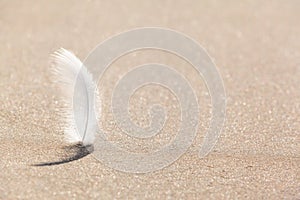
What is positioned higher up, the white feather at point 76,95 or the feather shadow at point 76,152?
the white feather at point 76,95

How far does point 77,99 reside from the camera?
1.63 meters

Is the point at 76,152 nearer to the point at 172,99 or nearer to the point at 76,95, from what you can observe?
the point at 76,95

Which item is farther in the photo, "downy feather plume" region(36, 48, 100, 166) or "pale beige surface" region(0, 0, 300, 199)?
"downy feather plume" region(36, 48, 100, 166)

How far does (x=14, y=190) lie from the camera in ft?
4.62

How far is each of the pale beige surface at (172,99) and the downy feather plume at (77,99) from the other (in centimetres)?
6

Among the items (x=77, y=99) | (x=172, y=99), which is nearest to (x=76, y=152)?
(x=77, y=99)

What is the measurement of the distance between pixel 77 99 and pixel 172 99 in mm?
476

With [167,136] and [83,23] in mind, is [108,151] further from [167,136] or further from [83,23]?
[83,23]

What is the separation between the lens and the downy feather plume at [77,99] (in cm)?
162

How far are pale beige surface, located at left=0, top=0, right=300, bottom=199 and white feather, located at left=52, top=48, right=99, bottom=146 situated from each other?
2.9 inches

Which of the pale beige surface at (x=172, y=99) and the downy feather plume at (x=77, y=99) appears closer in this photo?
the pale beige surface at (x=172, y=99)

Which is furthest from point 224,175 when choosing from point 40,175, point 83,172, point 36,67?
point 36,67

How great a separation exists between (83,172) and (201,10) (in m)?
1.39

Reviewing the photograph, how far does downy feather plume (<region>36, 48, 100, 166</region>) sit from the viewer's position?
1.62 meters
